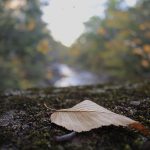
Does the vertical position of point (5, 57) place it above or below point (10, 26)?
below

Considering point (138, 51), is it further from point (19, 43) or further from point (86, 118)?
point (86, 118)

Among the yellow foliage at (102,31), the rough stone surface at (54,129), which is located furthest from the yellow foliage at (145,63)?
the rough stone surface at (54,129)

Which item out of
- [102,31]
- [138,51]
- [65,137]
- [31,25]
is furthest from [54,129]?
[102,31]

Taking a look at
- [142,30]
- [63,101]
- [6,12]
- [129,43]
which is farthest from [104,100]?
[129,43]

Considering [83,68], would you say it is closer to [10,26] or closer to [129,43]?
[129,43]

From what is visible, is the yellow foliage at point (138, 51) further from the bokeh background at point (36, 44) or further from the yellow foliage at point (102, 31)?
the yellow foliage at point (102, 31)

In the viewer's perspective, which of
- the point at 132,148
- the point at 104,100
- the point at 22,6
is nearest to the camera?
the point at 132,148

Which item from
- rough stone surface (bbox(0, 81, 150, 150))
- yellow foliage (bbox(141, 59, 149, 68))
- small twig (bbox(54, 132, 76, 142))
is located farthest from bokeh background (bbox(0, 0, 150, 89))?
small twig (bbox(54, 132, 76, 142))

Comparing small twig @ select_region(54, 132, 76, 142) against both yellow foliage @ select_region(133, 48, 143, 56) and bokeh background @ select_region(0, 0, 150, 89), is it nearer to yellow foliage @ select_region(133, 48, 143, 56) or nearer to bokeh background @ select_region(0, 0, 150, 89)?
bokeh background @ select_region(0, 0, 150, 89)
